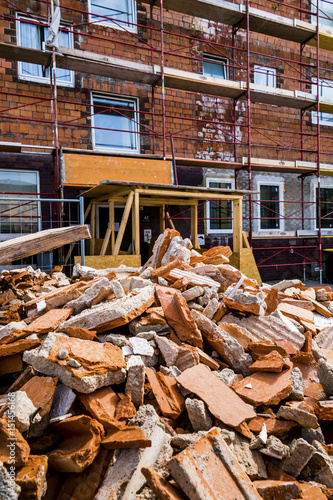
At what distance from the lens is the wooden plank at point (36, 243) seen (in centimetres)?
287

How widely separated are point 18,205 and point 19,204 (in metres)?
0.06

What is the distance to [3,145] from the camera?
7766mm

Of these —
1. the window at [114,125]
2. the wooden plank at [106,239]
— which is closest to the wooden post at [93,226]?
the wooden plank at [106,239]

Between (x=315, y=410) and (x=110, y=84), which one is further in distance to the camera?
(x=110, y=84)

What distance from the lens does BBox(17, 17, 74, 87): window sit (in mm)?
8992

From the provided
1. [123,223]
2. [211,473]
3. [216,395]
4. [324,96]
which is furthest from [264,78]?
[211,473]

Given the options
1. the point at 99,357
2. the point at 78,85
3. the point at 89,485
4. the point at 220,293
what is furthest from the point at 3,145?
the point at 89,485

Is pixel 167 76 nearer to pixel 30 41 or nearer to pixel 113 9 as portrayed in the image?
pixel 113 9

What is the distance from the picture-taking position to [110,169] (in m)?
8.26

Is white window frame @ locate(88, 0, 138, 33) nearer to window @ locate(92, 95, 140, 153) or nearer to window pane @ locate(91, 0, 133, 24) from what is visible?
window pane @ locate(91, 0, 133, 24)

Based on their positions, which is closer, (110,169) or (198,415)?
(198,415)

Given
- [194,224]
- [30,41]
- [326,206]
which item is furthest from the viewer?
[326,206]

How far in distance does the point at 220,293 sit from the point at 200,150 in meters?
8.16

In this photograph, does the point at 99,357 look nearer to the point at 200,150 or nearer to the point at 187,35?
the point at 200,150
